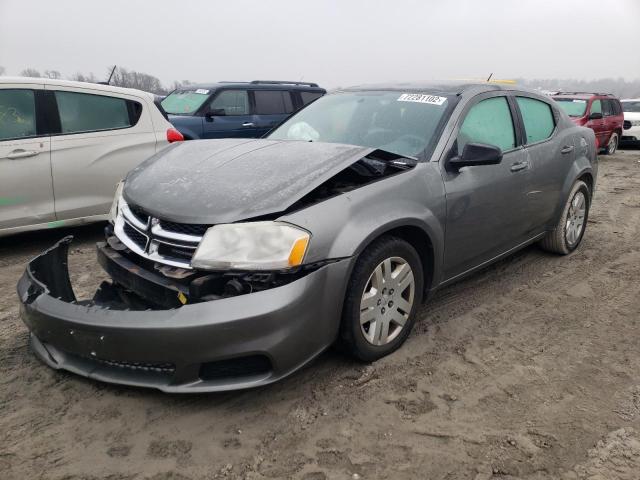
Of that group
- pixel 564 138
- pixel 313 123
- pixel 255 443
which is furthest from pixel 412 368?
pixel 564 138

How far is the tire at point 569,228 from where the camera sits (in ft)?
14.9

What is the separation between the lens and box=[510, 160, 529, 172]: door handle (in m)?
3.66

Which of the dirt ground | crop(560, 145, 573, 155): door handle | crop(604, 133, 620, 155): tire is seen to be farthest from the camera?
crop(604, 133, 620, 155): tire

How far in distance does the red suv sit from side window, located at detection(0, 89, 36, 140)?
10.7 metres

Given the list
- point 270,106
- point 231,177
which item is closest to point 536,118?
point 231,177

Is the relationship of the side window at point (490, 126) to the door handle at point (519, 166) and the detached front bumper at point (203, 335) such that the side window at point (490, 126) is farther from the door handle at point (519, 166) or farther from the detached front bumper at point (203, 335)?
the detached front bumper at point (203, 335)

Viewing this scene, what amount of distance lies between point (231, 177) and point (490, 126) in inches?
76.8

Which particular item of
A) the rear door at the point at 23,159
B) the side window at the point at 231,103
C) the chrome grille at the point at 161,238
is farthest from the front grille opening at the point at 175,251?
the side window at the point at 231,103

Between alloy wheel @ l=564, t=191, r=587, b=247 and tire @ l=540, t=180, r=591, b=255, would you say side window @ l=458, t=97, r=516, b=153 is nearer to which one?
tire @ l=540, t=180, r=591, b=255

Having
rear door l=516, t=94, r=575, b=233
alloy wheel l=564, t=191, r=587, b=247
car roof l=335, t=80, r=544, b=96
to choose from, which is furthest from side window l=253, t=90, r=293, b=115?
alloy wheel l=564, t=191, r=587, b=247

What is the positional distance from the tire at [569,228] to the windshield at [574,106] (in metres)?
8.24

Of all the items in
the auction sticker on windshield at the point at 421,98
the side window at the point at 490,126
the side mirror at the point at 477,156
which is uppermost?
the auction sticker on windshield at the point at 421,98

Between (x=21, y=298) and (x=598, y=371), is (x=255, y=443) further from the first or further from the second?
(x=598, y=371)

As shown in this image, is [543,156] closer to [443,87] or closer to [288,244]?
[443,87]
